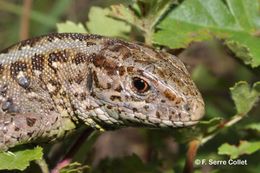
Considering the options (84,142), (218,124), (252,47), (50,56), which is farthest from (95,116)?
(252,47)

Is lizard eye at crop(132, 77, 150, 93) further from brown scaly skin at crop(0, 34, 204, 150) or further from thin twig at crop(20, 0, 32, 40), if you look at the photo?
thin twig at crop(20, 0, 32, 40)

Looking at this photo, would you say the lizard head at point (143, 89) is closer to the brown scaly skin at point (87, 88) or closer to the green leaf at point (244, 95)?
the brown scaly skin at point (87, 88)

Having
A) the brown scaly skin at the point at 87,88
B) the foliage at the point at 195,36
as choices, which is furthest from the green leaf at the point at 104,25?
the brown scaly skin at the point at 87,88

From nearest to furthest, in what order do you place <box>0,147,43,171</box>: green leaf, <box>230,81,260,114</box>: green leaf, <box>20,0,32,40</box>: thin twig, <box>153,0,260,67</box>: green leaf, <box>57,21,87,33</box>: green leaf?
<box>0,147,43,171</box>: green leaf < <box>230,81,260,114</box>: green leaf < <box>153,0,260,67</box>: green leaf < <box>57,21,87,33</box>: green leaf < <box>20,0,32,40</box>: thin twig

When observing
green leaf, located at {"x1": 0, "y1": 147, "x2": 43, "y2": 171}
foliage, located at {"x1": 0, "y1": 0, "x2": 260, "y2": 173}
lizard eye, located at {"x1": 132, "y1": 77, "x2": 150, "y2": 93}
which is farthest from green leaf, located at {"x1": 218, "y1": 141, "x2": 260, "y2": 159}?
green leaf, located at {"x1": 0, "y1": 147, "x2": 43, "y2": 171}

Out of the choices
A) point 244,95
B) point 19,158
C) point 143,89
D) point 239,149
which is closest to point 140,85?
point 143,89

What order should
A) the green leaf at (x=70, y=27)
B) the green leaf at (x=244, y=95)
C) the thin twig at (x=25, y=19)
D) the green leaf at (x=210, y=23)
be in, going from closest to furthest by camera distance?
the green leaf at (x=244, y=95)
the green leaf at (x=210, y=23)
the green leaf at (x=70, y=27)
the thin twig at (x=25, y=19)
